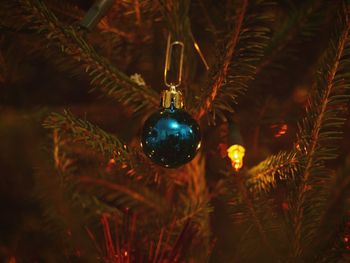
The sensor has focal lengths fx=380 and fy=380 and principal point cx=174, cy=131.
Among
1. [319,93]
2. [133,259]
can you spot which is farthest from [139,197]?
[319,93]

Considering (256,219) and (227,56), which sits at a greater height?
(227,56)

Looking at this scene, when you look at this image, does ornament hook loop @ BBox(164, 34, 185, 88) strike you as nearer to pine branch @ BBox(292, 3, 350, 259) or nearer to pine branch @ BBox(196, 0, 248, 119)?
pine branch @ BBox(196, 0, 248, 119)

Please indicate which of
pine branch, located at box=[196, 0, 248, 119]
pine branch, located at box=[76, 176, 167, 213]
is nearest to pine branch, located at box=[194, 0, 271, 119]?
pine branch, located at box=[196, 0, 248, 119]

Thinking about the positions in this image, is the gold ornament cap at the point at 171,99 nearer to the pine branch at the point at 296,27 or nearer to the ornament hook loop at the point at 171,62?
the ornament hook loop at the point at 171,62

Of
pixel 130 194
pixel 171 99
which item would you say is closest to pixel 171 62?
pixel 171 99

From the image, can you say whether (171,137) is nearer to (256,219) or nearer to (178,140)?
(178,140)

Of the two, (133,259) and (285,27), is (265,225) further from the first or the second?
(285,27)
